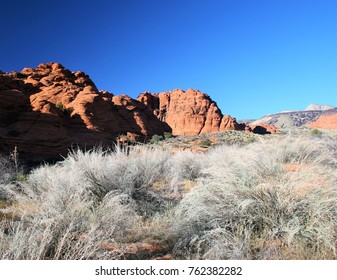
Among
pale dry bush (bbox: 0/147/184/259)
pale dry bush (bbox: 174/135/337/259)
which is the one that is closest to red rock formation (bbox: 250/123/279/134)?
pale dry bush (bbox: 0/147/184/259)

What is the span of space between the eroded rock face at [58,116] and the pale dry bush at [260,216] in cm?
2563

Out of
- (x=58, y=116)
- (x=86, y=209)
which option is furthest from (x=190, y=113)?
(x=86, y=209)

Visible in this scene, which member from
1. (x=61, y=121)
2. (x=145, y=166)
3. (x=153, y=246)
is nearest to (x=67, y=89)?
(x=61, y=121)

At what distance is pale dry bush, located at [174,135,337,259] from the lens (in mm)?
3422

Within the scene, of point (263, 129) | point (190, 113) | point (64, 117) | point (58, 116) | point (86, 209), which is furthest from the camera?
point (263, 129)

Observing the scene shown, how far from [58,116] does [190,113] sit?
45684mm

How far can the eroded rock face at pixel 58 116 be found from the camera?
33.1 meters

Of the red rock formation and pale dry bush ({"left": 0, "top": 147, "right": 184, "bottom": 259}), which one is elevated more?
the red rock formation

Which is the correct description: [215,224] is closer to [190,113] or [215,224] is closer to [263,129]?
[190,113]

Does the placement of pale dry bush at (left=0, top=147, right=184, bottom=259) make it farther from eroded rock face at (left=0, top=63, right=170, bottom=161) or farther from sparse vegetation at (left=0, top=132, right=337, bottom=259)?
eroded rock face at (left=0, top=63, right=170, bottom=161)

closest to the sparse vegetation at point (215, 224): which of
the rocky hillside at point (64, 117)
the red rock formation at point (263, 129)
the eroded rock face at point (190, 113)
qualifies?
the rocky hillside at point (64, 117)

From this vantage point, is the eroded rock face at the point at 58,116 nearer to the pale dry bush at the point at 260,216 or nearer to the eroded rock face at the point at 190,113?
the eroded rock face at the point at 190,113

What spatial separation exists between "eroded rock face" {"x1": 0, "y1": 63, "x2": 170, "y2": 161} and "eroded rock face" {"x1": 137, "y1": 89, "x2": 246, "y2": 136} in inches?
637

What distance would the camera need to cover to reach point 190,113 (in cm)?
7938
